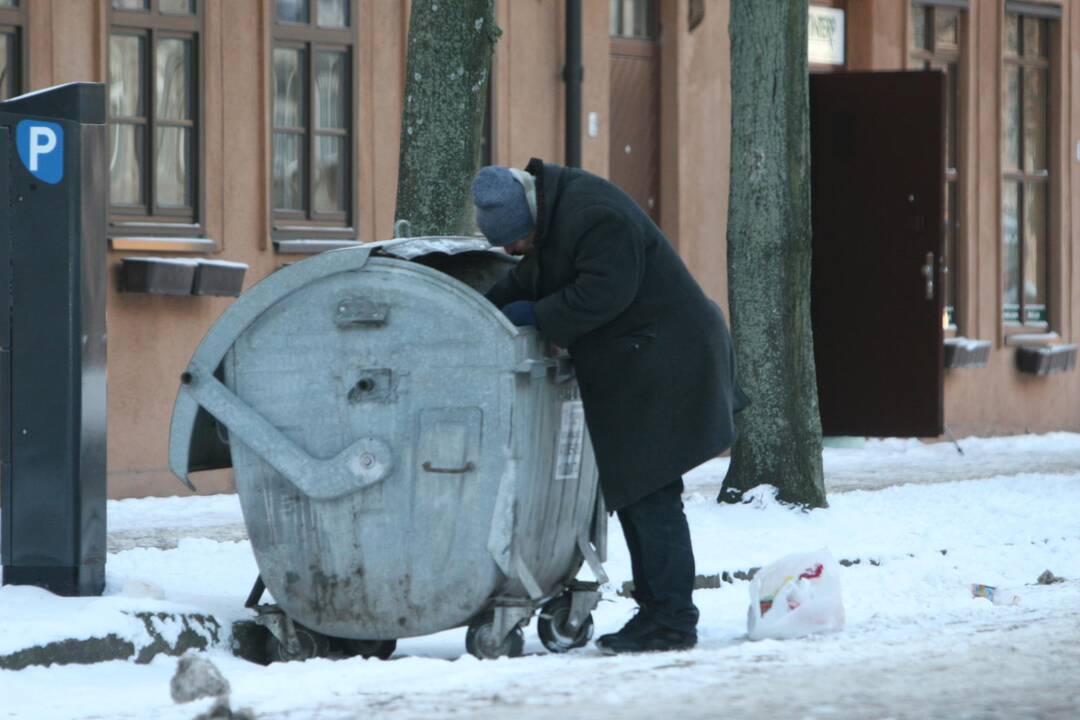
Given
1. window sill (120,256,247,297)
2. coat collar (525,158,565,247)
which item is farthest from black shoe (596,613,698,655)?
window sill (120,256,247,297)

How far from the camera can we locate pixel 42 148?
733 cm

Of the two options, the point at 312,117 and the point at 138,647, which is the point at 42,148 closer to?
the point at 138,647

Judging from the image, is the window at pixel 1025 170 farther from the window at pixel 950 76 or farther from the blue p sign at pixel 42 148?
the blue p sign at pixel 42 148

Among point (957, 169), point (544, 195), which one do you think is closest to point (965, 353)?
point (957, 169)

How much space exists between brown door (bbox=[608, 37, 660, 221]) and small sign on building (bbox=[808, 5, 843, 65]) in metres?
→ 1.90

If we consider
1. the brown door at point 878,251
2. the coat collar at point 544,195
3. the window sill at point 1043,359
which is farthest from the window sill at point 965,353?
the coat collar at point 544,195

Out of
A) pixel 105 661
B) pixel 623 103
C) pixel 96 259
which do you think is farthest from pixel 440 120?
pixel 623 103

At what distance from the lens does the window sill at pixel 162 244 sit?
12.6 metres

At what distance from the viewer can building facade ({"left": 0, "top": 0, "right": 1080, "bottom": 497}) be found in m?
12.8

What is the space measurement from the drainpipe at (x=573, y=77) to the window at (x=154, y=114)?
3161 mm

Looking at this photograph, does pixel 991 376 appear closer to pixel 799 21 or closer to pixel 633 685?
pixel 799 21

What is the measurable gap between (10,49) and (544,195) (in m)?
6.17

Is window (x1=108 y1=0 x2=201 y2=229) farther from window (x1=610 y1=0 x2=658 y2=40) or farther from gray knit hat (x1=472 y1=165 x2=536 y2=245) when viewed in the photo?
gray knit hat (x1=472 y1=165 x2=536 y2=245)

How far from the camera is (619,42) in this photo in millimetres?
16156
